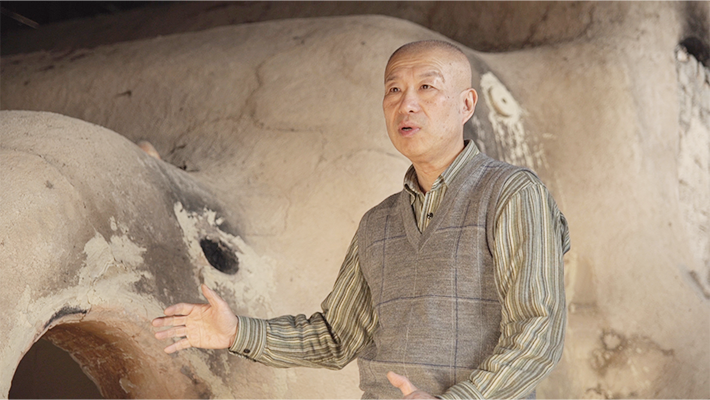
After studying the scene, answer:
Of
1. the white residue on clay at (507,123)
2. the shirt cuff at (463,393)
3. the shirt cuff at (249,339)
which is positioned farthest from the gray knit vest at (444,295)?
the white residue on clay at (507,123)

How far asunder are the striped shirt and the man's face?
2.2 inches

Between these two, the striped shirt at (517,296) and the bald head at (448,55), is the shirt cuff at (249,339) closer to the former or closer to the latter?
the striped shirt at (517,296)

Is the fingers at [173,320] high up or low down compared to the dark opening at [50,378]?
up

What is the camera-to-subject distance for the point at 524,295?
1.38m

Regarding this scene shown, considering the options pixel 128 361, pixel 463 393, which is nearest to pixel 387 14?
pixel 128 361

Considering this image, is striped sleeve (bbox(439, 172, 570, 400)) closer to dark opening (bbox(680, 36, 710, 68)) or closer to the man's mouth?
the man's mouth

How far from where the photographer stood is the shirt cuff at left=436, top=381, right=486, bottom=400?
1312 millimetres

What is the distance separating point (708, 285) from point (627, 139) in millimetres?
816

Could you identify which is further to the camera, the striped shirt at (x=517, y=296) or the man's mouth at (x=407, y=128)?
the man's mouth at (x=407, y=128)

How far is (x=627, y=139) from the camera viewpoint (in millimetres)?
3596

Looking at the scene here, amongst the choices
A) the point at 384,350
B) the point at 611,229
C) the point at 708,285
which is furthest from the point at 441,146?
the point at 708,285

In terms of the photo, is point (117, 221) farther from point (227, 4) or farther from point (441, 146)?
point (227, 4)

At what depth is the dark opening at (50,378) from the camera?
3.57 meters

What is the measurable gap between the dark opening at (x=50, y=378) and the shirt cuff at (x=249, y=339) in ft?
7.12
